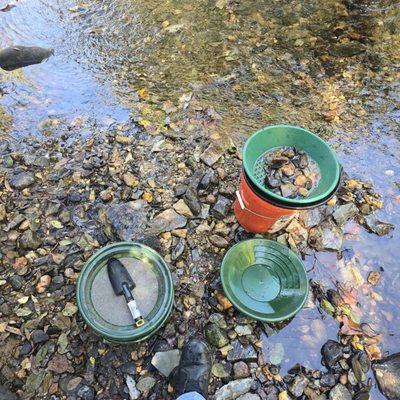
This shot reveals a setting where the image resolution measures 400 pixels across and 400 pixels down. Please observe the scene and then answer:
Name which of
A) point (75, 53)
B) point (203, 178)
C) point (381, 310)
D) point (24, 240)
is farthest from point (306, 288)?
point (75, 53)

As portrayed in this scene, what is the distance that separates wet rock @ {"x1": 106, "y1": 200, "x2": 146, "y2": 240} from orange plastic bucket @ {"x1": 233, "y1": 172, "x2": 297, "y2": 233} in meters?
0.79

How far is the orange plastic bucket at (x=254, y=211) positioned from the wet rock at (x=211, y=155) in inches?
22.1

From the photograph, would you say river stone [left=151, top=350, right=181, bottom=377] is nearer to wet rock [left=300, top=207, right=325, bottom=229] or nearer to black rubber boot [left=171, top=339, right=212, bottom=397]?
black rubber boot [left=171, top=339, right=212, bottom=397]

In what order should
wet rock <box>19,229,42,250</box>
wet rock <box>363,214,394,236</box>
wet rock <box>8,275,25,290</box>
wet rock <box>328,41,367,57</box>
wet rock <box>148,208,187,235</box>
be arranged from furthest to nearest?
wet rock <box>328,41,367,57</box> < wet rock <box>363,214,394,236</box> < wet rock <box>148,208,187,235</box> < wet rock <box>19,229,42,250</box> < wet rock <box>8,275,25,290</box>

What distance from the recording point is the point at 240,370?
8.36ft

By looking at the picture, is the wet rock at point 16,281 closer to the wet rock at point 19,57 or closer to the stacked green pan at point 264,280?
Result: the stacked green pan at point 264,280

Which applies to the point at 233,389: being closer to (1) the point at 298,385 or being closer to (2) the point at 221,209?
(1) the point at 298,385

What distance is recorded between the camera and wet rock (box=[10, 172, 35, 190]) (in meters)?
3.32

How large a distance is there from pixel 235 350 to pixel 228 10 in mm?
4360

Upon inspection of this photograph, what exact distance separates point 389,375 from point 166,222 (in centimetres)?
193

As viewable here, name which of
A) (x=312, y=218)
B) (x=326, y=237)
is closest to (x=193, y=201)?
(x=312, y=218)

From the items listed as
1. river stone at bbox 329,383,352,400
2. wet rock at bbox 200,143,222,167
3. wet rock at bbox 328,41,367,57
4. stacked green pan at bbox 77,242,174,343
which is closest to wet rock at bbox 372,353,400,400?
river stone at bbox 329,383,352,400

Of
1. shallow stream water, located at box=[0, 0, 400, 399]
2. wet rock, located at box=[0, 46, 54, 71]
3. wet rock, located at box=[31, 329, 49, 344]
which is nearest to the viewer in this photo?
wet rock, located at box=[31, 329, 49, 344]

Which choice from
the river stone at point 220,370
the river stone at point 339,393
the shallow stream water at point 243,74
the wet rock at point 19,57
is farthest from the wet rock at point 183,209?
the wet rock at point 19,57
